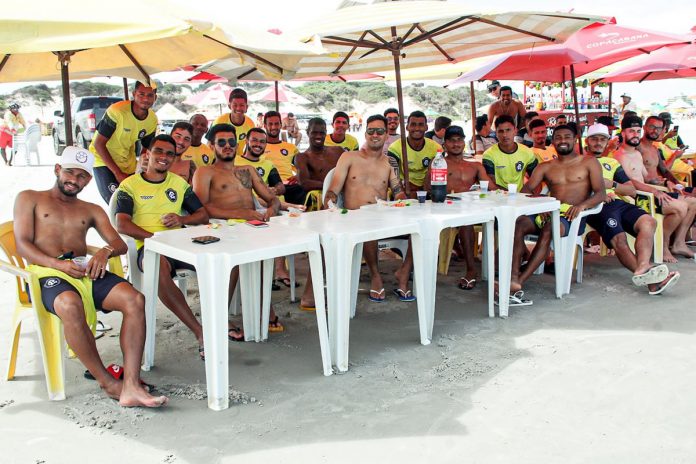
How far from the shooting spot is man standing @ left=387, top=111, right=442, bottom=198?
601 cm

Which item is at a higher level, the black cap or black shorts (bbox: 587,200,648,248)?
the black cap

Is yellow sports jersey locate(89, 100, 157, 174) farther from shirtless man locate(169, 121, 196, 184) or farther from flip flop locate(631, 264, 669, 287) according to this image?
flip flop locate(631, 264, 669, 287)

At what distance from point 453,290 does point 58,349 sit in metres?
3.22

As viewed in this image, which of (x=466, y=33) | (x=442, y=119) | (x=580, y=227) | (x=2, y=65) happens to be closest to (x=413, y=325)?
(x=580, y=227)

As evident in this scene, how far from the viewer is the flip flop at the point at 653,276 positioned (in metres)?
4.82

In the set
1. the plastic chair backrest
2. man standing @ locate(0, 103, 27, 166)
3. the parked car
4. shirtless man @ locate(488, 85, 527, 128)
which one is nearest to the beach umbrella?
the plastic chair backrest

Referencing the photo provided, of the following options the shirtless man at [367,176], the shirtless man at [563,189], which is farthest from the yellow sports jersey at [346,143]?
the shirtless man at [563,189]

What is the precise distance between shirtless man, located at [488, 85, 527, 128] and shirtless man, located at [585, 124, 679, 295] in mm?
3186

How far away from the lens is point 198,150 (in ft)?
19.9

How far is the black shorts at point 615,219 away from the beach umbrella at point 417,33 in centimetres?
169

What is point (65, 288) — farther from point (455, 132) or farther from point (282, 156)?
point (282, 156)

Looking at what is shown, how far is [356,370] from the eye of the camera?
3525 millimetres

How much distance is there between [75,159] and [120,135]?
1.71 m

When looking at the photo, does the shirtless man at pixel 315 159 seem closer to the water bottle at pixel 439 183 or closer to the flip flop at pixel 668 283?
the water bottle at pixel 439 183
